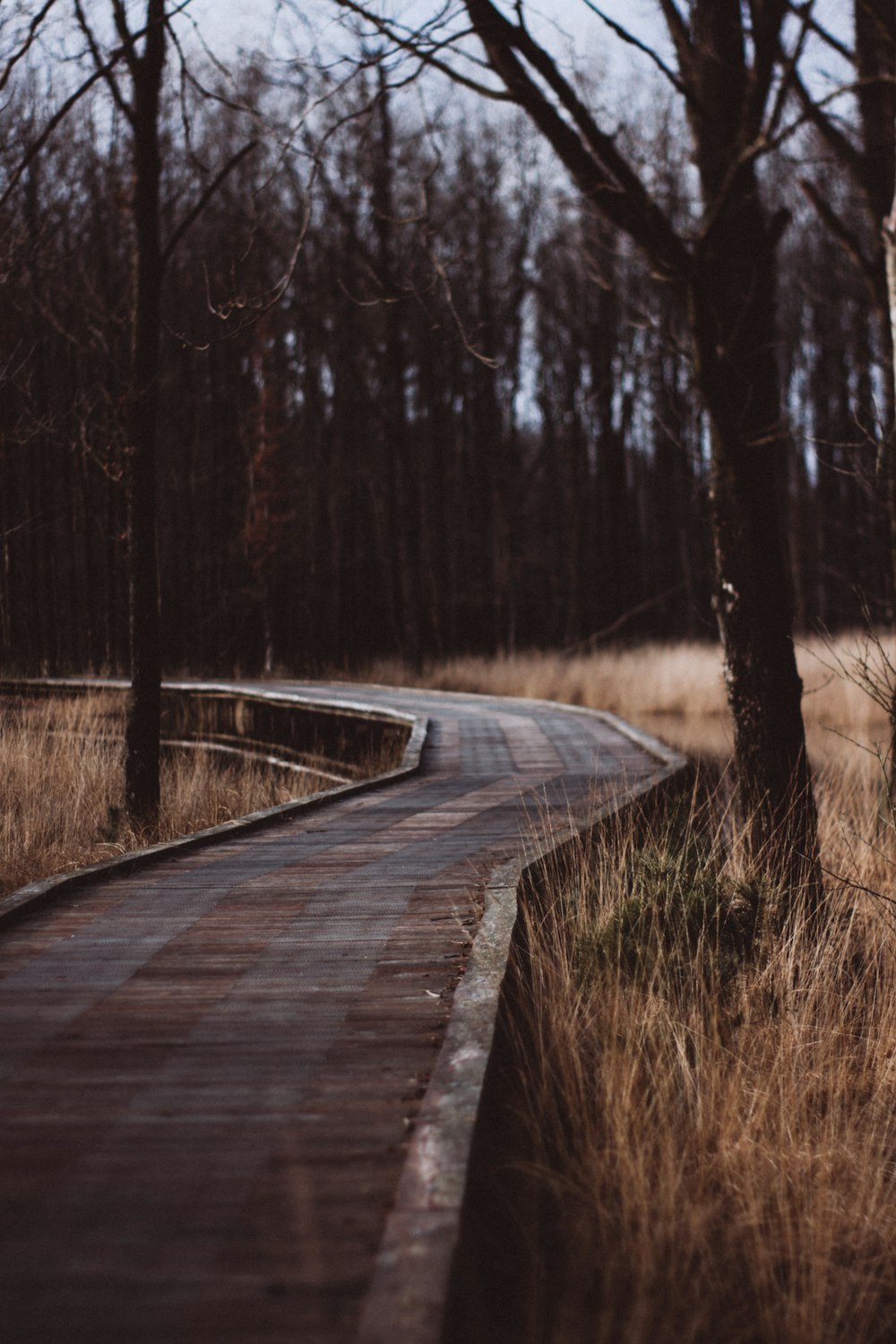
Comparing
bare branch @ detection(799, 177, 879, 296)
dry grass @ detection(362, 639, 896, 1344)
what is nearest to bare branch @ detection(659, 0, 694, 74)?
bare branch @ detection(799, 177, 879, 296)

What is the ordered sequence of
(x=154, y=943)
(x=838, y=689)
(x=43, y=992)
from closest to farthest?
(x=43, y=992) < (x=154, y=943) < (x=838, y=689)

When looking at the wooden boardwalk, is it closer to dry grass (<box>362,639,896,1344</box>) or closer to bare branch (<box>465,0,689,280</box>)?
dry grass (<box>362,639,896,1344</box>)

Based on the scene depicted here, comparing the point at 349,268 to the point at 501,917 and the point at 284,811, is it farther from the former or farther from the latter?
the point at 501,917

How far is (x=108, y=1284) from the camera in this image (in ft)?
5.81

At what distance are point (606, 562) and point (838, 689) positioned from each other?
14119 mm

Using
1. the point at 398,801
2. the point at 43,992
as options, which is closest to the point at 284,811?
the point at 398,801

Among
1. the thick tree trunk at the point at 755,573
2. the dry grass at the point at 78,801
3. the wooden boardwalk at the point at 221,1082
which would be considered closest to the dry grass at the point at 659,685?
the dry grass at the point at 78,801

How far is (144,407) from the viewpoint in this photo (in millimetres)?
7566

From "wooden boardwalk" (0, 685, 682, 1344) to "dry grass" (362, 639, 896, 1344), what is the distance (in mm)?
401

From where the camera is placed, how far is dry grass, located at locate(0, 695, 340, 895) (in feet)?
20.1

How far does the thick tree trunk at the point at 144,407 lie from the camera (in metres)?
7.50

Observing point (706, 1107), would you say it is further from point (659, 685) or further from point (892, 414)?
point (659, 685)

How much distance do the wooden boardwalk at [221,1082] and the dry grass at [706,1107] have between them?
1.31ft

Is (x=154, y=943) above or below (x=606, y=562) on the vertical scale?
below
